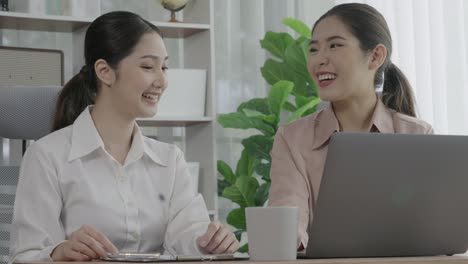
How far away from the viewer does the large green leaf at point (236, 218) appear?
3.86m

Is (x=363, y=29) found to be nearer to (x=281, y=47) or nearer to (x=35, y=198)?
(x=35, y=198)

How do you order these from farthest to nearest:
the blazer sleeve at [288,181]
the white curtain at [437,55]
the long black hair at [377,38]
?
the white curtain at [437,55] < the long black hair at [377,38] < the blazer sleeve at [288,181]

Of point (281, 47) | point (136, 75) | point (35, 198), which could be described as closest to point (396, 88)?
point (136, 75)

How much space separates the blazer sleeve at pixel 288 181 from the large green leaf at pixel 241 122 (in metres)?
1.57

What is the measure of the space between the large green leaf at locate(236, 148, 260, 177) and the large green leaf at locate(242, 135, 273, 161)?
0.20 ft

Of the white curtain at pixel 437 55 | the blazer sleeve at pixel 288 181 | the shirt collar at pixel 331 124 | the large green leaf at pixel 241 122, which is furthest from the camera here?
the large green leaf at pixel 241 122

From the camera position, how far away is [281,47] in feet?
12.8

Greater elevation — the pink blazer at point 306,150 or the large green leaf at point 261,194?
the pink blazer at point 306,150

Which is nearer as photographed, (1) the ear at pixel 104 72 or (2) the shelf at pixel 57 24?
(1) the ear at pixel 104 72

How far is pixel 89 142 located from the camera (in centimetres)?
198

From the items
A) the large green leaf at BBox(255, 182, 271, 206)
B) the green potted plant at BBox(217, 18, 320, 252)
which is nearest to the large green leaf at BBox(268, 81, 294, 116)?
the green potted plant at BBox(217, 18, 320, 252)

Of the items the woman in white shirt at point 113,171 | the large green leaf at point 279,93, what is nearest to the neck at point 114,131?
the woman in white shirt at point 113,171

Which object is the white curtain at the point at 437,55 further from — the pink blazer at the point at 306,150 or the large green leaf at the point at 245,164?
the pink blazer at the point at 306,150

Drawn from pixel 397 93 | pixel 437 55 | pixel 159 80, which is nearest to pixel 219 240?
pixel 159 80
